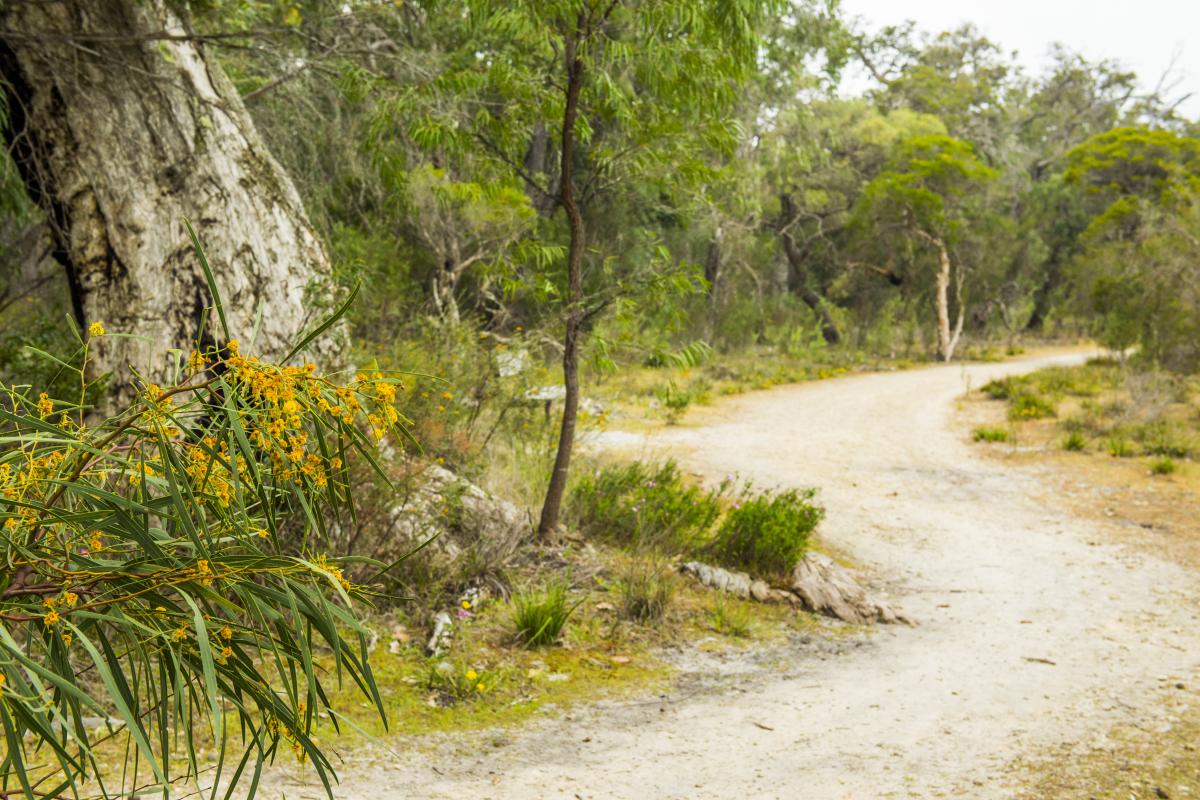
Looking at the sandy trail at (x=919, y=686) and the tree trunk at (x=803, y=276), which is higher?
the tree trunk at (x=803, y=276)

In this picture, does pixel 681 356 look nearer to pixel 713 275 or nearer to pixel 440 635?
pixel 440 635

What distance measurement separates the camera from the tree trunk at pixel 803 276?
25156mm

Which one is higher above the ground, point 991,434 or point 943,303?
point 943,303

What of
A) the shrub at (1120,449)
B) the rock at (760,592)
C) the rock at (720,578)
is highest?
the shrub at (1120,449)

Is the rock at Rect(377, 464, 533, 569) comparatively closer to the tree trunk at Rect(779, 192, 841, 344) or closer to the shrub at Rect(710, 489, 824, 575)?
the shrub at Rect(710, 489, 824, 575)

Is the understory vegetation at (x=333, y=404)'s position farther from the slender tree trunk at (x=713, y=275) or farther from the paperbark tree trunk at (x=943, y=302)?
the paperbark tree trunk at (x=943, y=302)

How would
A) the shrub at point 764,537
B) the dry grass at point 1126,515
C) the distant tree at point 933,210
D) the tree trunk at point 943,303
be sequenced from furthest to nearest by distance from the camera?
the tree trunk at point 943,303 → the distant tree at point 933,210 → the shrub at point 764,537 → the dry grass at point 1126,515

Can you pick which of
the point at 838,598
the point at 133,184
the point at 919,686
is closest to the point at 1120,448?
the point at 838,598

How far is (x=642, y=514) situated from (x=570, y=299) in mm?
1589

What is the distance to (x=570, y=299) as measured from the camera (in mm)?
5906

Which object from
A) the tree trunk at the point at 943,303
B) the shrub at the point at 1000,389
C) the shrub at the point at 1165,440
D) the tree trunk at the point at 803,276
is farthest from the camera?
the tree trunk at the point at 803,276

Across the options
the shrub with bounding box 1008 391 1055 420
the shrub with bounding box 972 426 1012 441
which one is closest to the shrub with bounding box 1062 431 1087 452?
the shrub with bounding box 972 426 1012 441

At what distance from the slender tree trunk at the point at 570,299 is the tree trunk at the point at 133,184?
1.40 m

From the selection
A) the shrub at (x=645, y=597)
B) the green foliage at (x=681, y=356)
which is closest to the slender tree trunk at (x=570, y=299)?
the green foliage at (x=681, y=356)
